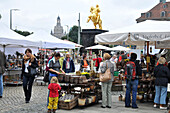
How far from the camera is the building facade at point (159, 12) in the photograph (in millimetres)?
77750

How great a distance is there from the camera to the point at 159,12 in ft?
262

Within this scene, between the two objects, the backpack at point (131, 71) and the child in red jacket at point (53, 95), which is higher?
the backpack at point (131, 71)

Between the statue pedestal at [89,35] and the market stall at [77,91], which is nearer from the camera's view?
the market stall at [77,91]

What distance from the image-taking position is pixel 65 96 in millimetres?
8086

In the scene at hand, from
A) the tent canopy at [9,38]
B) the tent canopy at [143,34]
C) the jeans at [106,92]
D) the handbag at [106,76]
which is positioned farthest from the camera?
the tent canopy at [9,38]

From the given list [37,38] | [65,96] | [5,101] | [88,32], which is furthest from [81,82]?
[88,32]

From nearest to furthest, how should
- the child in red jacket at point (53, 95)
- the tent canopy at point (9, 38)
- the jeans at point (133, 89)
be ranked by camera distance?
the child in red jacket at point (53, 95) → the jeans at point (133, 89) → the tent canopy at point (9, 38)

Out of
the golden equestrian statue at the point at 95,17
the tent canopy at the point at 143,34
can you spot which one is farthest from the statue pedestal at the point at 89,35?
the tent canopy at the point at 143,34

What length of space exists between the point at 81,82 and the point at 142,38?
2.21 metres

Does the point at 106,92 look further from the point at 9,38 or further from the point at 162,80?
the point at 9,38

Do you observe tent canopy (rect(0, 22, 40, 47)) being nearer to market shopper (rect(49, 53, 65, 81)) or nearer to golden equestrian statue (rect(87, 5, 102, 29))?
market shopper (rect(49, 53, 65, 81))

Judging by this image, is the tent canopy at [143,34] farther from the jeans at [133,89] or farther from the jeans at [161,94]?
the jeans at [161,94]

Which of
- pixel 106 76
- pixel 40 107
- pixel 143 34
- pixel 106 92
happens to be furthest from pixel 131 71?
pixel 40 107

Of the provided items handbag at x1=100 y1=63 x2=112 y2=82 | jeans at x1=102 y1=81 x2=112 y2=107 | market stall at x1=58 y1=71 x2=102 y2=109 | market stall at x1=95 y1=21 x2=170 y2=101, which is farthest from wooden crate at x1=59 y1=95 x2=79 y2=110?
market stall at x1=95 y1=21 x2=170 y2=101
